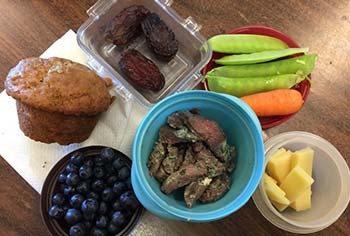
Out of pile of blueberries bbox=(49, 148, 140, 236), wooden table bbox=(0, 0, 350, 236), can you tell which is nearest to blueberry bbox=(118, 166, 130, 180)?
pile of blueberries bbox=(49, 148, 140, 236)

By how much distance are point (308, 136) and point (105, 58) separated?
41cm

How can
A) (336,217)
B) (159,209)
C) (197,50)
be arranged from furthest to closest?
(197,50) < (336,217) < (159,209)

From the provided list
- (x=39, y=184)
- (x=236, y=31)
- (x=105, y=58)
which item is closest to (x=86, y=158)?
(x=39, y=184)

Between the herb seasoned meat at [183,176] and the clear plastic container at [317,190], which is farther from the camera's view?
the clear plastic container at [317,190]

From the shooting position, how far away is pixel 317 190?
0.93 m

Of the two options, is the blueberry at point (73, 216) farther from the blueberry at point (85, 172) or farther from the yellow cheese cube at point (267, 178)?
the yellow cheese cube at point (267, 178)

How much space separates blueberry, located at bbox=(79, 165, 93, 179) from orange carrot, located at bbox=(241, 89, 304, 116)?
308 millimetres

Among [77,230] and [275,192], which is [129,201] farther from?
[275,192]

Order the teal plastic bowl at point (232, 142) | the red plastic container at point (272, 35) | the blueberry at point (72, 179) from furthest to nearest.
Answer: the red plastic container at point (272, 35) → the blueberry at point (72, 179) → the teal plastic bowl at point (232, 142)

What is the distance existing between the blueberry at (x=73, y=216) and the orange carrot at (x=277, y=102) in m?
0.36

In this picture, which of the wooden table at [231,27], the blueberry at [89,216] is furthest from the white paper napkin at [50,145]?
the blueberry at [89,216]

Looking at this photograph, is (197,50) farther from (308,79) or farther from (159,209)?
(159,209)

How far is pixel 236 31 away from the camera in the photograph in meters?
0.96

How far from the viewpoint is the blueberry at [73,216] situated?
0.83 metres
